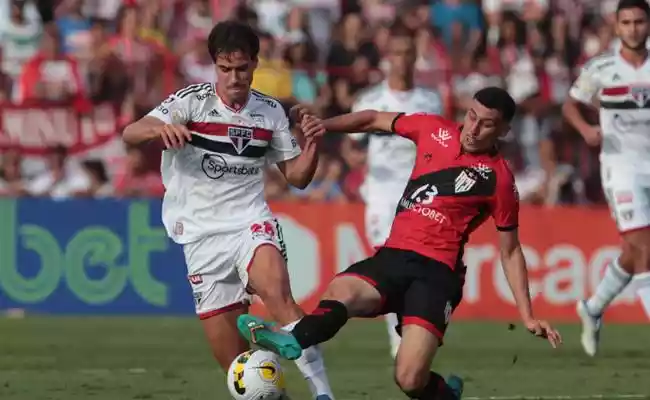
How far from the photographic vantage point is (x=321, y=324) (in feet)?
27.6

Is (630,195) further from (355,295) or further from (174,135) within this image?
(174,135)

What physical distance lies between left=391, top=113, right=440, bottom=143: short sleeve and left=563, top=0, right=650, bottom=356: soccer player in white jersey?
3.92 meters

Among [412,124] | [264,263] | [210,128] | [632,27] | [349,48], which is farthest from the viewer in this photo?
[349,48]

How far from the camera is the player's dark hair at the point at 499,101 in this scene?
A: 916cm

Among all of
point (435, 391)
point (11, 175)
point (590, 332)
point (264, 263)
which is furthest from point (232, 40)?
point (11, 175)

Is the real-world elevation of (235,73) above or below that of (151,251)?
above

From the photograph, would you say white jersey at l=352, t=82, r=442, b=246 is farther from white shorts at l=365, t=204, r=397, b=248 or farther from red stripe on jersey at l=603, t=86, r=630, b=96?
red stripe on jersey at l=603, t=86, r=630, b=96

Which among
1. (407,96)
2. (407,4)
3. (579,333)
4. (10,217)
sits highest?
(407,4)

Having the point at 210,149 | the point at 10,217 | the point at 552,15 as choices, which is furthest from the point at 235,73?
the point at 552,15

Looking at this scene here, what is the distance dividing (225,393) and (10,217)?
7913mm

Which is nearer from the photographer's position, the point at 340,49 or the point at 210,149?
the point at 210,149

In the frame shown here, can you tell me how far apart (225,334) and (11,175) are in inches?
386

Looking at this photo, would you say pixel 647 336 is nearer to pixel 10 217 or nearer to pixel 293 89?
pixel 293 89

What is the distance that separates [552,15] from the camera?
21391 mm
